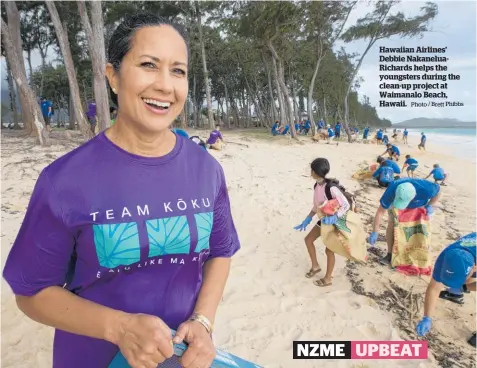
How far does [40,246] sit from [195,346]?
536 mm

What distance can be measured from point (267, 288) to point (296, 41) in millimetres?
18972

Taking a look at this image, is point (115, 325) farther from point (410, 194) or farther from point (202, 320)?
point (410, 194)

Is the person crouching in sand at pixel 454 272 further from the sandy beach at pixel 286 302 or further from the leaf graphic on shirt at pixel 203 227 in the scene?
the leaf graphic on shirt at pixel 203 227

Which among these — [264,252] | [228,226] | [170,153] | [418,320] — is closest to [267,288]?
[264,252]

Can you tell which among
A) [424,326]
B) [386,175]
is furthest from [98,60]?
[424,326]

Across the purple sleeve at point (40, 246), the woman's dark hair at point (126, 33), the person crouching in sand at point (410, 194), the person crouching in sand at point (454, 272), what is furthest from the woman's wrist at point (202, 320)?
the person crouching in sand at point (410, 194)

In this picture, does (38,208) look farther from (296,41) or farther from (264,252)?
(296,41)

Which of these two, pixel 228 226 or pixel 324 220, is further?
pixel 324 220

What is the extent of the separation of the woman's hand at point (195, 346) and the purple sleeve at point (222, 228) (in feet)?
1.13

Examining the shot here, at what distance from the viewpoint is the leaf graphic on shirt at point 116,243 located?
991mm

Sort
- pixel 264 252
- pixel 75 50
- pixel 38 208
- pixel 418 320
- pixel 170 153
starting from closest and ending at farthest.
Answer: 1. pixel 38 208
2. pixel 170 153
3. pixel 418 320
4. pixel 264 252
5. pixel 75 50

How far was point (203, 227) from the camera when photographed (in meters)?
1.15

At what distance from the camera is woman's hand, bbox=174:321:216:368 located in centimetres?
96

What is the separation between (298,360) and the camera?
2.71 meters
